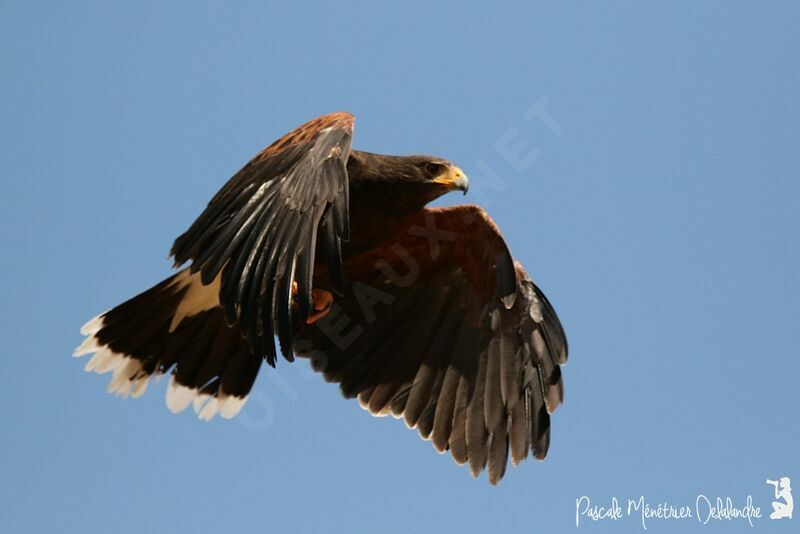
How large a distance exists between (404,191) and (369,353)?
172cm

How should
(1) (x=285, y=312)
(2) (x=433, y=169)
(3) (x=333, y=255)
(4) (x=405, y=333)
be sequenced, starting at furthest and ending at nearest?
(4) (x=405, y=333), (2) (x=433, y=169), (3) (x=333, y=255), (1) (x=285, y=312)

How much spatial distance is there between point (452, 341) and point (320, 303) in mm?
1255

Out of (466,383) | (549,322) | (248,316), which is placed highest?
(549,322)

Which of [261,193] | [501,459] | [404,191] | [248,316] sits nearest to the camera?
[248,316]

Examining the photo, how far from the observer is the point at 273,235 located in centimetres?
815

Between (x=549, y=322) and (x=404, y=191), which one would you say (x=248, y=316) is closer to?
(x=404, y=191)

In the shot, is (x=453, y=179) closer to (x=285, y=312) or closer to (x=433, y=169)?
(x=433, y=169)

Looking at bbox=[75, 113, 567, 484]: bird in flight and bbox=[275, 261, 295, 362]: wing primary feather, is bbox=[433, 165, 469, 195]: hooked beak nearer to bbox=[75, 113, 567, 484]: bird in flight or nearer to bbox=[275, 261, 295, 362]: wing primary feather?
bbox=[75, 113, 567, 484]: bird in flight

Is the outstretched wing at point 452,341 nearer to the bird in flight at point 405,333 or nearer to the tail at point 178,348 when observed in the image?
the bird in flight at point 405,333

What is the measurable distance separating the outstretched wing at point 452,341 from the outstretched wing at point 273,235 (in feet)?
6.79

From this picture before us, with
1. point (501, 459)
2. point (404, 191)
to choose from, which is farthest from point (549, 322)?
point (404, 191)

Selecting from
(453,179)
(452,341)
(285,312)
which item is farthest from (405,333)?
(285,312)

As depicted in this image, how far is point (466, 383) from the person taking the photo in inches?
428

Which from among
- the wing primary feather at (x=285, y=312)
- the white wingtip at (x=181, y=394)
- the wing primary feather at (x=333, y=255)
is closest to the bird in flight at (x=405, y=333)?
the white wingtip at (x=181, y=394)
